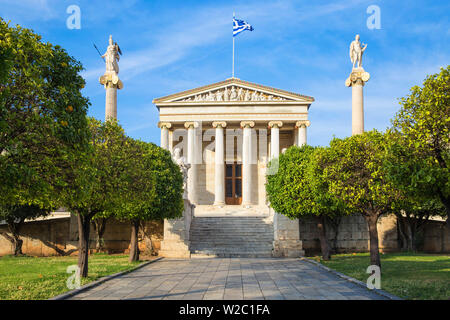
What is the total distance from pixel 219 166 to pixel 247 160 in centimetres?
309

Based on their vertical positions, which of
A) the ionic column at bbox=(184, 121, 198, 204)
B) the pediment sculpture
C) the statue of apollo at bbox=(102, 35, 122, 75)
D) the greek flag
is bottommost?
the ionic column at bbox=(184, 121, 198, 204)

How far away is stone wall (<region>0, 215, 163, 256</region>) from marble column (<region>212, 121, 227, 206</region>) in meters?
15.8

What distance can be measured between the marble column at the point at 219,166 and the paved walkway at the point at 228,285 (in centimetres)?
2624

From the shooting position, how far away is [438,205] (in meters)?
30.3

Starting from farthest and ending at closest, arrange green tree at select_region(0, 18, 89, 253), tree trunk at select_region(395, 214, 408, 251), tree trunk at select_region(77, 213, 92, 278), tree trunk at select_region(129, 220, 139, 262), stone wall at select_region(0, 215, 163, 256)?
tree trunk at select_region(395, 214, 408, 251) → stone wall at select_region(0, 215, 163, 256) → tree trunk at select_region(129, 220, 139, 262) → tree trunk at select_region(77, 213, 92, 278) → green tree at select_region(0, 18, 89, 253)

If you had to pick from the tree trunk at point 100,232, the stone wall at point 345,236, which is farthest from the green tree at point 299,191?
the tree trunk at point 100,232

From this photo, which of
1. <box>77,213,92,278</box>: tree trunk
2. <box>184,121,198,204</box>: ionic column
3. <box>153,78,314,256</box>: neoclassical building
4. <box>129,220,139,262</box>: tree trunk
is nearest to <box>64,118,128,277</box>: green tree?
<box>77,213,92,278</box>: tree trunk

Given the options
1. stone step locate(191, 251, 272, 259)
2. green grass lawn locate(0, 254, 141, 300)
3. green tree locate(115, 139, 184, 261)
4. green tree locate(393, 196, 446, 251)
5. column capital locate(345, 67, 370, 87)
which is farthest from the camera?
column capital locate(345, 67, 370, 87)

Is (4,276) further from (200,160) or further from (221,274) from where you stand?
(200,160)

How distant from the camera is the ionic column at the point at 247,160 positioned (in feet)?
152

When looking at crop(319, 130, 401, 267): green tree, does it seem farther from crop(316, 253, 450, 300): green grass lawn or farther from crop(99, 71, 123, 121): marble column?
crop(99, 71, 123, 121): marble column

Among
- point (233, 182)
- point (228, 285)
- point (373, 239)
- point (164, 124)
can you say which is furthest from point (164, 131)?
point (228, 285)

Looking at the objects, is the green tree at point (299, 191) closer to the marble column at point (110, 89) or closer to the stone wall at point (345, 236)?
the stone wall at point (345, 236)

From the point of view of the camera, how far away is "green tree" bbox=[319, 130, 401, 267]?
16.9 metres
